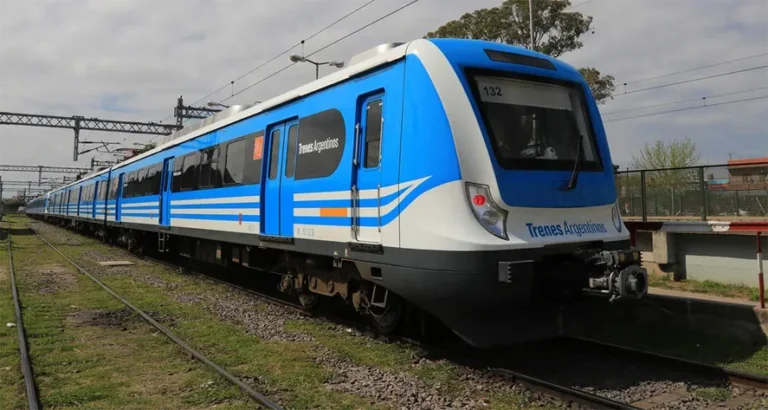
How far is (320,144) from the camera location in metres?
6.66

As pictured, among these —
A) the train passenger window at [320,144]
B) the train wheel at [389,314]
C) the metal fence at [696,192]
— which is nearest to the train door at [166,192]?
the train passenger window at [320,144]

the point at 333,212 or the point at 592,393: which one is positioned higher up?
the point at 333,212

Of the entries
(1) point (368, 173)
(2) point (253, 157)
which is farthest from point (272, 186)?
(1) point (368, 173)

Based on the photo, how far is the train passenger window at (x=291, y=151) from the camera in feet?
23.8

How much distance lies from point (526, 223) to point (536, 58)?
77.7 inches

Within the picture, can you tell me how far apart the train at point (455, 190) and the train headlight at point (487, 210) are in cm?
1

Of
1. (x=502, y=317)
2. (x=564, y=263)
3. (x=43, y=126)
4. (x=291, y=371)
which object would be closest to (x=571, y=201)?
(x=564, y=263)

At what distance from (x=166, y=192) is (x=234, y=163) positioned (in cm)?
475

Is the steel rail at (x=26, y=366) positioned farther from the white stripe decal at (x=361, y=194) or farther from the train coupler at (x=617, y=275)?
the train coupler at (x=617, y=275)

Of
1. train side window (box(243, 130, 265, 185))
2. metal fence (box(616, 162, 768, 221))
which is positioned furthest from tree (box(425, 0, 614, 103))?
train side window (box(243, 130, 265, 185))

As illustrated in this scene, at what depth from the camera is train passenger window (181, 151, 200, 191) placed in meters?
11.0

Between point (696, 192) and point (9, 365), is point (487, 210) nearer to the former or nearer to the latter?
point (9, 365)

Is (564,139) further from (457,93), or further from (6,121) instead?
(6,121)

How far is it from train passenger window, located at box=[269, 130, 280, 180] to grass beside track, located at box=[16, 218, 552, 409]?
2.11 metres
